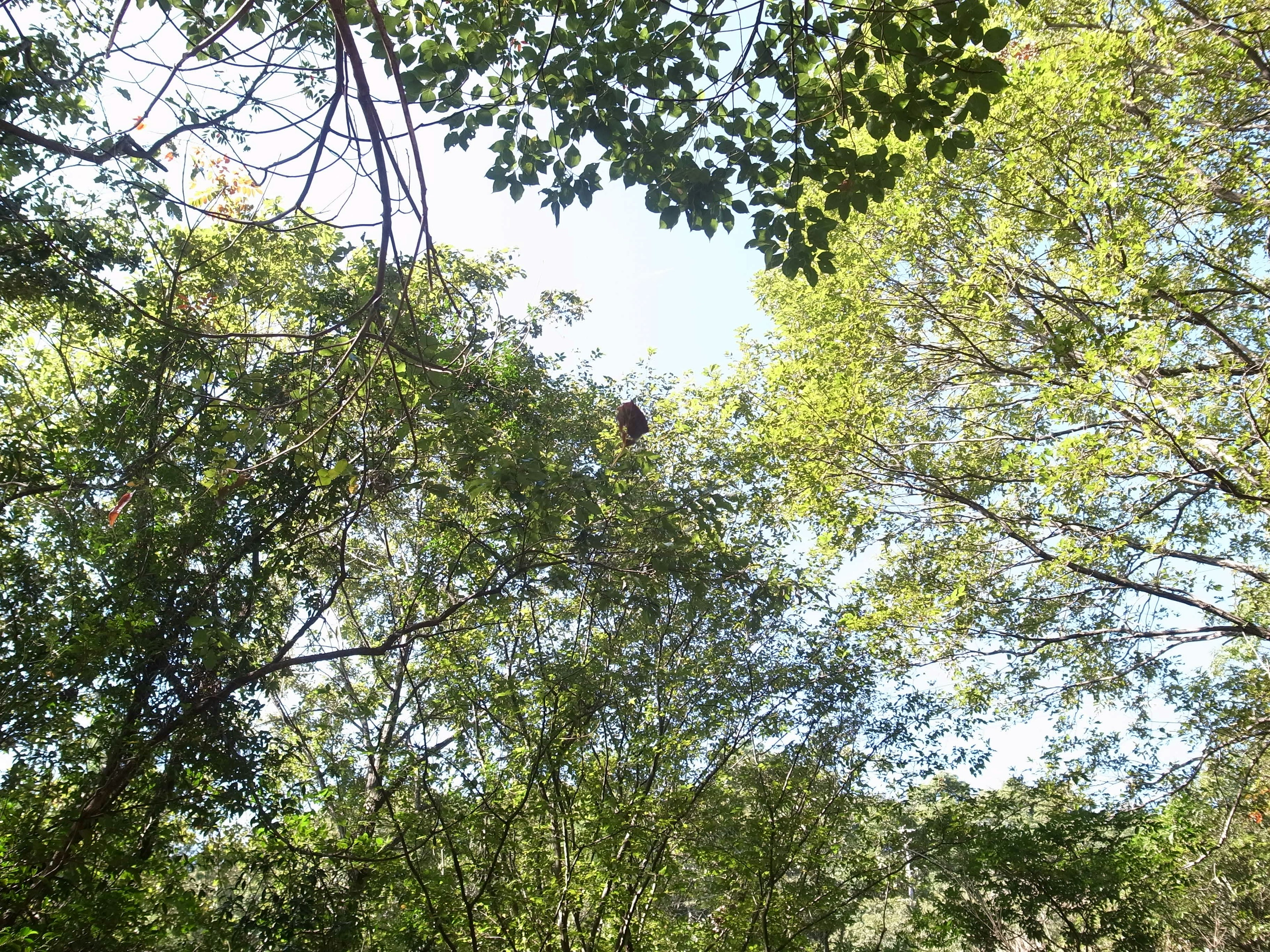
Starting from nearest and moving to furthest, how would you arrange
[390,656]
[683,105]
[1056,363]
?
[683,105] → [1056,363] → [390,656]

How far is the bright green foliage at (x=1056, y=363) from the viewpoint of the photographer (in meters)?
5.51

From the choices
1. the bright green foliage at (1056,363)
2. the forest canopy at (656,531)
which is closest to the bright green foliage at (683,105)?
the forest canopy at (656,531)

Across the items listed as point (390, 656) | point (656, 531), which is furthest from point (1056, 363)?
point (390, 656)

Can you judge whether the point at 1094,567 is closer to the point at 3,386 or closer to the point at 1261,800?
the point at 1261,800

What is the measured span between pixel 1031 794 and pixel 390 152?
28.6 ft

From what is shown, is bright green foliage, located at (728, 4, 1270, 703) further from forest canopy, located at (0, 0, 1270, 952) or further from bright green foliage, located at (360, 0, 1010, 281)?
bright green foliage, located at (360, 0, 1010, 281)

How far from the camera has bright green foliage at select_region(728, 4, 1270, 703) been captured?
5.51 metres

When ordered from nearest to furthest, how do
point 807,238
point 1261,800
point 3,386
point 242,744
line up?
point 807,238 → point 242,744 → point 3,386 → point 1261,800

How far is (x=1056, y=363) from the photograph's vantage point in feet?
19.8

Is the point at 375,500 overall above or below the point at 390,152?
above

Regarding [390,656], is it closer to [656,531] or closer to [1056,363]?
[656,531]

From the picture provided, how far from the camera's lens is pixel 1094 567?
655cm

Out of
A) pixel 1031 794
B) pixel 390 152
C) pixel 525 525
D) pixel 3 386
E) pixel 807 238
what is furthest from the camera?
pixel 1031 794

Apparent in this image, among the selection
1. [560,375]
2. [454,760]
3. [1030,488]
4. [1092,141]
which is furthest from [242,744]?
[1092,141]
